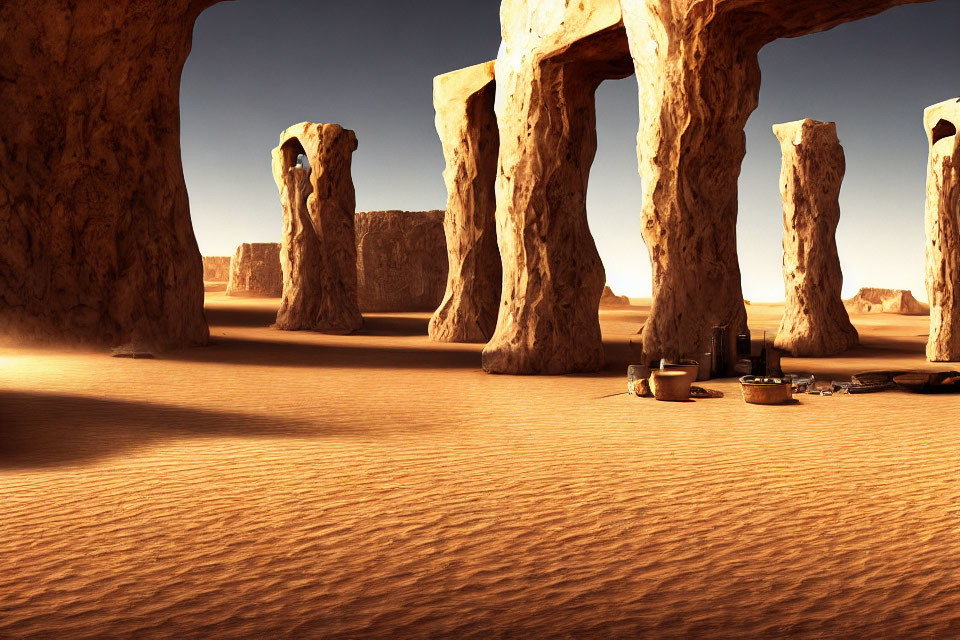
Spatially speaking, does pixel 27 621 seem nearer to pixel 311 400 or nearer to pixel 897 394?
pixel 311 400

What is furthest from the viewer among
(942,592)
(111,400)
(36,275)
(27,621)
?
(36,275)

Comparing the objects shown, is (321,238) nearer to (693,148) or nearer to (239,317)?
(239,317)

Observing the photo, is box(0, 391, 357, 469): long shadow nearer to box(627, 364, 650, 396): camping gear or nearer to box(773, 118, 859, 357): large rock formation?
box(627, 364, 650, 396): camping gear

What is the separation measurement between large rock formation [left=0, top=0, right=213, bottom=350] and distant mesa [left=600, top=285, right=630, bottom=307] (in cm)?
1987

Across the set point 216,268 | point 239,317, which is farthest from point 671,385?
point 216,268

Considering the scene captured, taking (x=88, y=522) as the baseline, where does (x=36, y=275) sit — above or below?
above

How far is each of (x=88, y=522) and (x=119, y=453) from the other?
1500 millimetres

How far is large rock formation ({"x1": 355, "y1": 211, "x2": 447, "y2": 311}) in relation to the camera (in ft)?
81.9

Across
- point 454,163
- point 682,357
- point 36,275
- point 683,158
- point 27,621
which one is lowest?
point 27,621

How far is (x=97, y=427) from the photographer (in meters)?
6.39

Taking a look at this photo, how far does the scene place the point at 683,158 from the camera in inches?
383

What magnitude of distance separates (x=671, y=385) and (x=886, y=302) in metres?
24.4

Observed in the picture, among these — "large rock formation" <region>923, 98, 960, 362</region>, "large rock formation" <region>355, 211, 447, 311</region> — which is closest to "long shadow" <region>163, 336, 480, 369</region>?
"large rock formation" <region>923, 98, 960, 362</region>

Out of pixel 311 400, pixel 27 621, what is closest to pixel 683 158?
pixel 311 400
